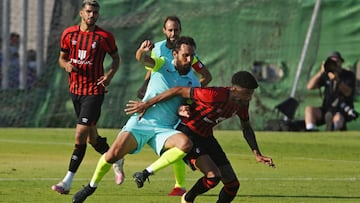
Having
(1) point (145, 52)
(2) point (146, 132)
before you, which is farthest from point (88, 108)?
(1) point (145, 52)

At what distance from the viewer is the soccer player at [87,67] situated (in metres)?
12.6

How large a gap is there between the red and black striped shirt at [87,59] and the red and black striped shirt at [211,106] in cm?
232

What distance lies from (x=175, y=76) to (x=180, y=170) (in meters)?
1.56

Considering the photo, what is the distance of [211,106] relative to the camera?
10.6 metres

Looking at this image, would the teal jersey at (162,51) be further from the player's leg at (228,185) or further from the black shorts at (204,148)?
the player's leg at (228,185)

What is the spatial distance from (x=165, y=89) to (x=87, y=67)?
2081 millimetres

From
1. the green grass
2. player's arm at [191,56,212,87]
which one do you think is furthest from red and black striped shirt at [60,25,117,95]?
the green grass

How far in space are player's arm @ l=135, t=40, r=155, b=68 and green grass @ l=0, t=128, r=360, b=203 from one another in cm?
148

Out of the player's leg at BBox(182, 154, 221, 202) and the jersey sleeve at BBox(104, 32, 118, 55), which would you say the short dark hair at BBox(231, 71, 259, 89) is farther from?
the jersey sleeve at BBox(104, 32, 118, 55)

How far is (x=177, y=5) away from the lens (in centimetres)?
2464

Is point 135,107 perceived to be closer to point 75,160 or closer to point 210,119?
point 210,119

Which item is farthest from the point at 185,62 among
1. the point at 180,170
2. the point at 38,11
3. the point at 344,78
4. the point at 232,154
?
the point at 38,11

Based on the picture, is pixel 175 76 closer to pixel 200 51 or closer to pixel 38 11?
pixel 200 51

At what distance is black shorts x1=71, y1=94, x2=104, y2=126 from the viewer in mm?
12617
